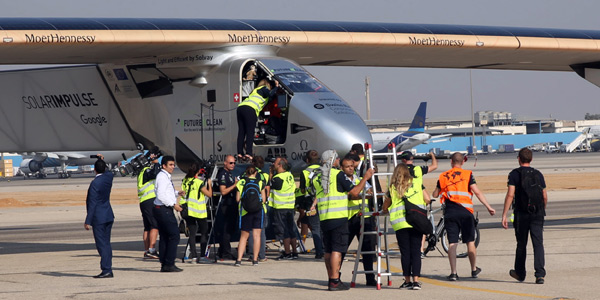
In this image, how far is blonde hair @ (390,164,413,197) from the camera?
37.9ft

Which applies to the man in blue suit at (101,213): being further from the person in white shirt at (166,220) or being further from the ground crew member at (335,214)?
the ground crew member at (335,214)

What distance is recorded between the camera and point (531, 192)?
12.1 m

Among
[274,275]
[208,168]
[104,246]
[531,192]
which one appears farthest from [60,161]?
[531,192]

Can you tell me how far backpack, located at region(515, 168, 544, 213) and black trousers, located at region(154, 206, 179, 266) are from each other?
215 inches

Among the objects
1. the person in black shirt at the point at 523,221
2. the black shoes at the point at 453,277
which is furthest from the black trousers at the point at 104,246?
the person in black shirt at the point at 523,221

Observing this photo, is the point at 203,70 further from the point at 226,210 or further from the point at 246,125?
the point at 226,210

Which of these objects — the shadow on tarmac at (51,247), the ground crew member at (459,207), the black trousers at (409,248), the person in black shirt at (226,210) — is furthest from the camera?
the shadow on tarmac at (51,247)

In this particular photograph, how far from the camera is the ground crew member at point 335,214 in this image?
38.0 feet

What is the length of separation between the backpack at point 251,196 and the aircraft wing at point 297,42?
3897mm

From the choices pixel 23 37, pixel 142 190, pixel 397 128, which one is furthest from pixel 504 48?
pixel 397 128

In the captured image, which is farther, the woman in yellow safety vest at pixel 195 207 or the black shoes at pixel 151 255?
the black shoes at pixel 151 255

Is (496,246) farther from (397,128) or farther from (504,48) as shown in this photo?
(397,128)

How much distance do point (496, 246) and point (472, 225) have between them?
410 cm

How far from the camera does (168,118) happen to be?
18656 mm
